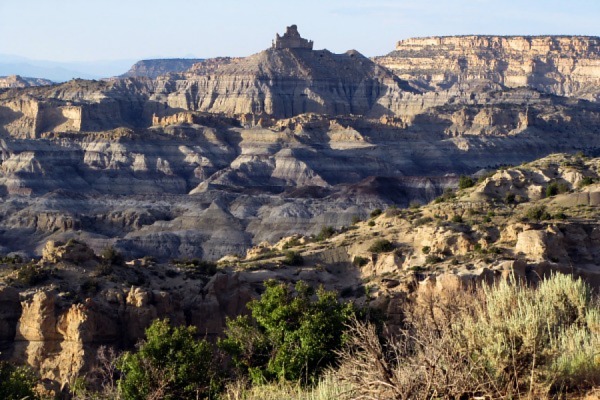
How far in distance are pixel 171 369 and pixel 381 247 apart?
24550 millimetres

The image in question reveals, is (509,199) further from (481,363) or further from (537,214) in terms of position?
(481,363)

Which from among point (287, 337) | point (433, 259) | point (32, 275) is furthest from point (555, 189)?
point (287, 337)

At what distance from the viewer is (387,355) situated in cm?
2117

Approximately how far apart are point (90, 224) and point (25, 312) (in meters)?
67.6

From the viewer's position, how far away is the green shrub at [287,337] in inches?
1050

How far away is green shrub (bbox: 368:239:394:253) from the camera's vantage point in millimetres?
48562

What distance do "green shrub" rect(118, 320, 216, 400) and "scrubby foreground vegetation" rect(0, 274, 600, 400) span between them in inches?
1.1

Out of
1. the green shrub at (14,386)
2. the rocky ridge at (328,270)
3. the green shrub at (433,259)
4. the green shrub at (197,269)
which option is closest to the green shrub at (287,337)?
the green shrub at (14,386)

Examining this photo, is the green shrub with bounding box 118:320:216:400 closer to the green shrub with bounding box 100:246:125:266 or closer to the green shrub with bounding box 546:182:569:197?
the green shrub with bounding box 100:246:125:266

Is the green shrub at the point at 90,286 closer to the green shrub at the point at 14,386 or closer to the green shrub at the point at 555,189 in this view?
the green shrub at the point at 14,386

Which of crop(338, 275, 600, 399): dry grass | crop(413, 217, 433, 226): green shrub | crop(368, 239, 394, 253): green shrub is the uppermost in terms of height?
crop(338, 275, 600, 399): dry grass

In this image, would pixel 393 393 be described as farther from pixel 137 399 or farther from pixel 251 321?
pixel 251 321

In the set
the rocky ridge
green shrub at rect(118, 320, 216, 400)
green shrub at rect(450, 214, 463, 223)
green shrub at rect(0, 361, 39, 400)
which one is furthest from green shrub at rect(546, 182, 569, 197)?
green shrub at rect(0, 361, 39, 400)

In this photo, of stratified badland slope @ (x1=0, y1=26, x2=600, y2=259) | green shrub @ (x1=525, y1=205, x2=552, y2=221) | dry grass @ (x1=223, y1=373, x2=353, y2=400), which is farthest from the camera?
stratified badland slope @ (x1=0, y1=26, x2=600, y2=259)
